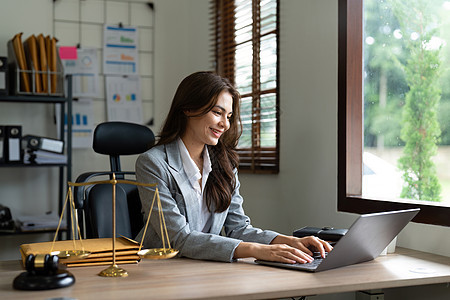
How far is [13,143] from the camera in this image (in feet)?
10.7

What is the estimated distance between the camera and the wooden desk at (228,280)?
125 centimetres

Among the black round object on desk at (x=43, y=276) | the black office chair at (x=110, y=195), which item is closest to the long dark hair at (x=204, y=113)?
the black office chair at (x=110, y=195)

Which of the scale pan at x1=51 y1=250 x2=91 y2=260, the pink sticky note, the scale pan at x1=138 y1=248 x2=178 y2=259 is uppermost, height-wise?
the pink sticky note

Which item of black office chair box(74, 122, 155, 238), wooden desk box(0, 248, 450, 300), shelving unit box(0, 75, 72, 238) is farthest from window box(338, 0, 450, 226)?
shelving unit box(0, 75, 72, 238)

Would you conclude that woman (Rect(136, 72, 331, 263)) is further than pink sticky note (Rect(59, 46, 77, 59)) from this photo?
No

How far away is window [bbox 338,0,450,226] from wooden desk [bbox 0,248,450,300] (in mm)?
390

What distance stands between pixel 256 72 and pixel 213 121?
1.04 metres

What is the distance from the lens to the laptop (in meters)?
1.46

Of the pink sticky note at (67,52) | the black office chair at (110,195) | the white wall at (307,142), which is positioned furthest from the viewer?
the pink sticky note at (67,52)

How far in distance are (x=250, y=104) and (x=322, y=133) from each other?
789 millimetres

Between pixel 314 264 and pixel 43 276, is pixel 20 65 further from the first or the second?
pixel 314 264

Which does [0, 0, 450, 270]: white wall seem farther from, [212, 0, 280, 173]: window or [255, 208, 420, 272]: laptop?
[255, 208, 420, 272]: laptop

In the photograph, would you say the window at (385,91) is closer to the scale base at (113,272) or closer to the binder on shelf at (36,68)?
the scale base at (113,272)

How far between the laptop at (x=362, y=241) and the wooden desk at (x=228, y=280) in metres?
0.02
